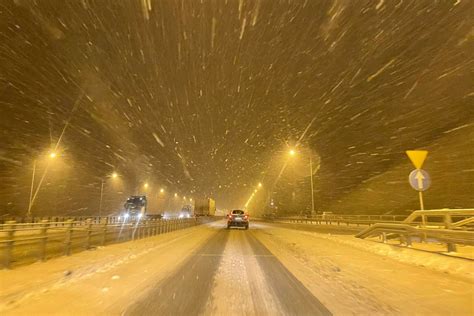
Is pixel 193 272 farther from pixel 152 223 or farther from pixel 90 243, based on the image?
pixel 152 223

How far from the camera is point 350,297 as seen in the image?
658 centimetres

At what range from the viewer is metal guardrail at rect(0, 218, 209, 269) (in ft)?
33.5

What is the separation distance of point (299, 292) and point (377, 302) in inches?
55.0

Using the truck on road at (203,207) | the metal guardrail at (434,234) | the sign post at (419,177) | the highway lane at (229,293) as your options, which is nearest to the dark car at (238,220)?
the metal guardrail at (434,234)

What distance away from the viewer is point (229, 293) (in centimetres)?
701

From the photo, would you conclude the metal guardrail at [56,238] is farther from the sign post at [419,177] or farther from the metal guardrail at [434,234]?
the sign post at [419,177]

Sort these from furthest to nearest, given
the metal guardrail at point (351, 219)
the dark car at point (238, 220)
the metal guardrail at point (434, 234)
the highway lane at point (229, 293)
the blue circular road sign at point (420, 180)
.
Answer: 1. the dark car at point (238, 220)
2. the metal guardrail at point (351, 219)
3. the blue circular road sign at point (420, 180)
4. the metal guardrail at point (434, 234)
5. the highway lane at point (229, 293)

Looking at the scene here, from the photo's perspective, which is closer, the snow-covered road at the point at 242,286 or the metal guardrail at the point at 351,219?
the snow-covered road at the point at 242,286

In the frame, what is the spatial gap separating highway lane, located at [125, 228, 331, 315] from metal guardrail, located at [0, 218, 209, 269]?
460 cm

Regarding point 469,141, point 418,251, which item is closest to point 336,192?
point 469,141

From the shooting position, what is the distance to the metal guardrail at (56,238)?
33.5 feet

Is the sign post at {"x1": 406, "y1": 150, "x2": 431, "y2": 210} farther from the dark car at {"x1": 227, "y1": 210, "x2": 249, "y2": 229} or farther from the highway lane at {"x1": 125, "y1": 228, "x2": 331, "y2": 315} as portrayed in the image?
the dark car at {"x1": 227, "y1": 210, "x2": 249, "y2": 229}

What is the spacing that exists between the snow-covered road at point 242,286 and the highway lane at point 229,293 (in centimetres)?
2

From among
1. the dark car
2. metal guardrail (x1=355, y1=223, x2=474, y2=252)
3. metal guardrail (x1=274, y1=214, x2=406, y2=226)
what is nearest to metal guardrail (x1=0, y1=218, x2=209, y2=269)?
metal guardrail (x1=355, y1=223, x2=474, y2=252)
